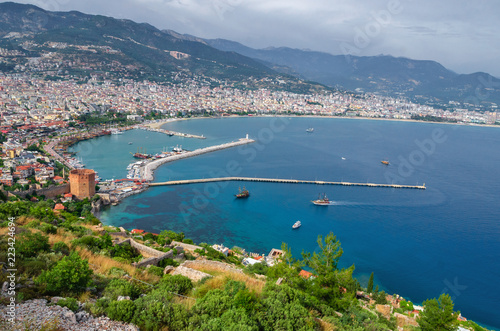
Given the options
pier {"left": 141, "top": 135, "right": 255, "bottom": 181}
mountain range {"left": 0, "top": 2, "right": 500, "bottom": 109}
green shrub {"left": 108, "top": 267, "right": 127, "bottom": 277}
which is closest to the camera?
green shrub {"left": 108, "top": 267, "right": 127, "bottom": 277}

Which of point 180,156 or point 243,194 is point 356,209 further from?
point 180,156

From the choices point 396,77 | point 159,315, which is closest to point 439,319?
point 159,315

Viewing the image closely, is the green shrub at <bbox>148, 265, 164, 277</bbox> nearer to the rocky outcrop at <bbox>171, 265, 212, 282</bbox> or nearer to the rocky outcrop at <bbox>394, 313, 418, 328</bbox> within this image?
the rocky outcrop at <bbox>171, 265, 212, 282</bbox>

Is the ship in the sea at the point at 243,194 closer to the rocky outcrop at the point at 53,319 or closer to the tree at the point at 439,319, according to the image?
the tree at the point at 439,319

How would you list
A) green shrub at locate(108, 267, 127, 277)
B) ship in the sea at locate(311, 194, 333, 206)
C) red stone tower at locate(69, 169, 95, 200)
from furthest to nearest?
1. ship in the sea at locate(311, 194, 333, 206)
2. red stone tower at locate(69, 169, 95, 200)
3. green shrub at locate(108, 267, 127, 277)

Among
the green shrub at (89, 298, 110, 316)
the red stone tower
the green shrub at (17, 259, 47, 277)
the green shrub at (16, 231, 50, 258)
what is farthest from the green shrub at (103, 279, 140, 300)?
the red stone tower

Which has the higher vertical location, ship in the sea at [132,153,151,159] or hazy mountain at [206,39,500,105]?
hazy mountain at [206,39,500,105]
